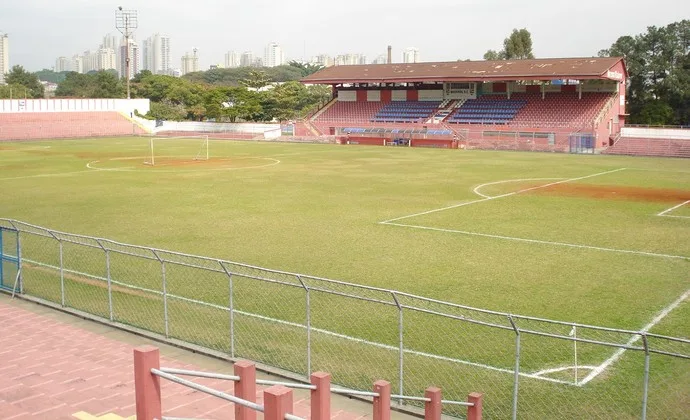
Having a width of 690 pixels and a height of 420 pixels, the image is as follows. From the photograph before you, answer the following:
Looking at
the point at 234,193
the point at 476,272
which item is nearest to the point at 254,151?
the point at 234,193

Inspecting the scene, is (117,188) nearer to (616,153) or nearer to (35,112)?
(616,153)

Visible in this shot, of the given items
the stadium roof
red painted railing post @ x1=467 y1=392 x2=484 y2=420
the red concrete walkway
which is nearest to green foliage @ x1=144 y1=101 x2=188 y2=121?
the stadium roof

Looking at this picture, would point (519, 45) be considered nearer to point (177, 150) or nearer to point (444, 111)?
point (444, 111)

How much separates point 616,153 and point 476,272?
1927 inches

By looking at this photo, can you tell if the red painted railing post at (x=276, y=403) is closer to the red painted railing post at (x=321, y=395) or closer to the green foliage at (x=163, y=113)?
the red painted railing post at (x=321, y=395)

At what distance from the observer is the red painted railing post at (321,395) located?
5762mm

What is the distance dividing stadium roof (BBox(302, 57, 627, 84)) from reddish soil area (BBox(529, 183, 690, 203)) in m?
31.9

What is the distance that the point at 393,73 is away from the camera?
83875 millimetres

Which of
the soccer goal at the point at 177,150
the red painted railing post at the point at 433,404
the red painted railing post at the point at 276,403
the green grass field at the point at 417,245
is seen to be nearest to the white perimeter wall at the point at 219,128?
the soccer goal at the point at 177,150

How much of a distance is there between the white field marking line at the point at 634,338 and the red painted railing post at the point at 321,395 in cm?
723

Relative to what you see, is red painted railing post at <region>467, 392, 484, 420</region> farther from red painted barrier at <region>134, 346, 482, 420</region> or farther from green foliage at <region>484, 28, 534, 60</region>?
→ green foliage at <region>484, 28, 534, 60</region>

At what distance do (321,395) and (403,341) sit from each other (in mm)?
8330

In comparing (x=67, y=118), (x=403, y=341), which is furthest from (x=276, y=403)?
(x=67, y=118)

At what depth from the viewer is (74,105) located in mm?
→ 94000
